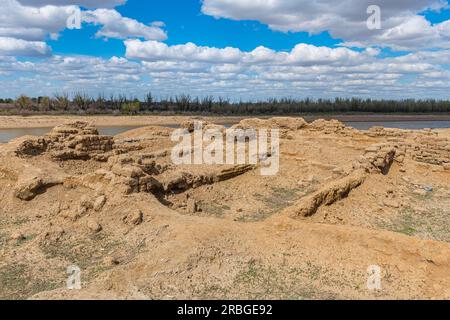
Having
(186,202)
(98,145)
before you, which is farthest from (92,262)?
(98,145)

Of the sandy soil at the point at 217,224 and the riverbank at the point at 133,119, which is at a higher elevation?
the riverbank at the point at 133,119

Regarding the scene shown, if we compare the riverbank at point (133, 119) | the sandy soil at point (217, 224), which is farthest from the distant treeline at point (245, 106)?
the sandy soil at point (217, 224)

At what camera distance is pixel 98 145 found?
11852mm

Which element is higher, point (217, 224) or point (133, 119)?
point (133, 119)

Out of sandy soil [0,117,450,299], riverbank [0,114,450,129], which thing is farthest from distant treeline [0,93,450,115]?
sandy soil [0,117,450,299]

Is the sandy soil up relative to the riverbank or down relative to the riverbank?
down

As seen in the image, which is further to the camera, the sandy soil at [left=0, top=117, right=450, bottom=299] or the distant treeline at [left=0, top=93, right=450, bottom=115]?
the distant treeline at [left=0, top=93, right=450, bottom=115]

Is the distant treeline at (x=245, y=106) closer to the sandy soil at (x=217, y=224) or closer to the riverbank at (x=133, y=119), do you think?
the riverbank at (x=133, y=119)

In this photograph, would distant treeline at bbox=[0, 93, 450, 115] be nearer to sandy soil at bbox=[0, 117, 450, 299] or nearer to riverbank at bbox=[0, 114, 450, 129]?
riverbank at bbox=[0, 114, 450, 129]

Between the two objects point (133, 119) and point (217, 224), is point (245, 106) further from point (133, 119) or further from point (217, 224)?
point (217, 224)

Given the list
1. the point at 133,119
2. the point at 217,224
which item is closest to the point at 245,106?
the point at 133,119

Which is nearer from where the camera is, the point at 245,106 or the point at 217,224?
Result: the point at 217,224
